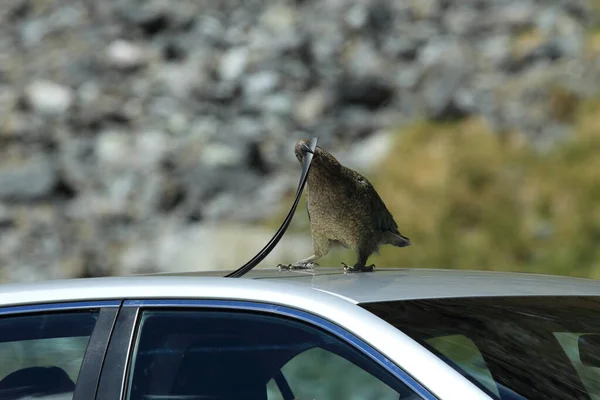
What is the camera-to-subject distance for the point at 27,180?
13727 millimetres

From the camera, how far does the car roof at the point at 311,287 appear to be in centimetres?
230

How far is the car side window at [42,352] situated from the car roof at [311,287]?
52mm

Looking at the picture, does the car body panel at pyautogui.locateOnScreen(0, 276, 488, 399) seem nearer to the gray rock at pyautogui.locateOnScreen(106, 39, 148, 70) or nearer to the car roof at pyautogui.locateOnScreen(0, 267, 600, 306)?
the car roof at pyautogui.locateOnScreen(0, 267, 600, 306)

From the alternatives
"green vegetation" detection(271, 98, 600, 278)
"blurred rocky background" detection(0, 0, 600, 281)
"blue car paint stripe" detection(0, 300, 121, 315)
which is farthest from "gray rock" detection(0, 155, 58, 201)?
"blue car paint stripe" detection(0, 300, 121, 315)

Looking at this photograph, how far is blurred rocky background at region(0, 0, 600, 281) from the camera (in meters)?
10.5

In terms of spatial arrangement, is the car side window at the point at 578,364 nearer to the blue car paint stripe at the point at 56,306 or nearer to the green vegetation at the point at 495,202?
the blue car paint stripe at the point at 56,306

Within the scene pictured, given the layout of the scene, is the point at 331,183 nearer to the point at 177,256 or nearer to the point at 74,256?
the point at 177,256

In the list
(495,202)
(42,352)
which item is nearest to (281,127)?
(495,202)

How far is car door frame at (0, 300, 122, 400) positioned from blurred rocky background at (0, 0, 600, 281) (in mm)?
6956

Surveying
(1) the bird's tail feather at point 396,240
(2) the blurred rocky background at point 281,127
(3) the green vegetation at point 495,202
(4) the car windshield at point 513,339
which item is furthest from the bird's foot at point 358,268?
(2) the blurred rocky background at point 281,127

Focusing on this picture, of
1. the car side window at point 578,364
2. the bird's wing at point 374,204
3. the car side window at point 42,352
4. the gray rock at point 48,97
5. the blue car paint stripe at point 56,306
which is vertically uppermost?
the gray rock at point 48,97

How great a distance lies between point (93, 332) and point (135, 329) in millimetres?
107

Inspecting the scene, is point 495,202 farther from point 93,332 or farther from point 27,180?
point 93,332

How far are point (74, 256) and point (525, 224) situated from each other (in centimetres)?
563
